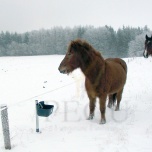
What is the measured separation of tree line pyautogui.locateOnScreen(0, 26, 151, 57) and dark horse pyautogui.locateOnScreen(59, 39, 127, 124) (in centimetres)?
5575

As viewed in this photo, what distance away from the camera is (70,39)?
7906cm

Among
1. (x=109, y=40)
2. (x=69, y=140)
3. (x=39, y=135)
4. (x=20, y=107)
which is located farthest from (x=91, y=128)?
(x=109, y=40)

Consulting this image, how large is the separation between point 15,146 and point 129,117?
3.31 m

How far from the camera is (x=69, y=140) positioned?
5121 millimetres

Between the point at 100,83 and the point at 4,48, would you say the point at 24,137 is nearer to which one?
the point at 100,83

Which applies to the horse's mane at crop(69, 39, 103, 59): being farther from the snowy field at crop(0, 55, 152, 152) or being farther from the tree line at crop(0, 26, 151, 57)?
the tree line at crop(0, 26, 151, 57)

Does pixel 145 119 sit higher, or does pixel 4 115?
pixel 4 115

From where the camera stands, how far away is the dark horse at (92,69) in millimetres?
5695

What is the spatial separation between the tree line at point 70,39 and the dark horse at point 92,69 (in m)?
55.8

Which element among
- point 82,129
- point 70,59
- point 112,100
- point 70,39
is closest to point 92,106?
point 82,129

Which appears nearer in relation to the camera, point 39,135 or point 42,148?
point 42,148

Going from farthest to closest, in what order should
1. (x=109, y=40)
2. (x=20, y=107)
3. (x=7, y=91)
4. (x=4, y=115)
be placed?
(x=109, y=40) < (x=7, y=91) < (x=20, y=107) < (x=4, y=115)

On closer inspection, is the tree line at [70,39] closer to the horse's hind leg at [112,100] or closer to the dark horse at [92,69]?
the horse's hind leg at [112,100]

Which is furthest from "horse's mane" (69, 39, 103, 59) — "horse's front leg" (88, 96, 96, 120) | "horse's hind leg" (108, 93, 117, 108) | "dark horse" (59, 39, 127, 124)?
"horse's hind leg" (108, 93, 117, 108)
